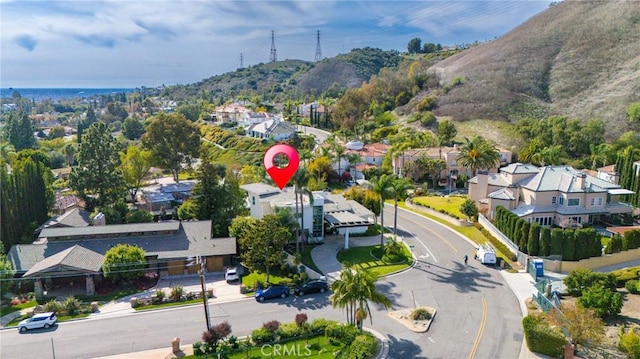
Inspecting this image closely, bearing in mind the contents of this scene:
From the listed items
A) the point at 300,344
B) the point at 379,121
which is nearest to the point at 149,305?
the point at 300,344

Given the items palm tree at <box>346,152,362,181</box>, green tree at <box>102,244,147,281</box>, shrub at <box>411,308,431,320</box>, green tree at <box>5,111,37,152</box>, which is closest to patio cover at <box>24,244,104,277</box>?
green tree at <box>102,244,147,281</box>

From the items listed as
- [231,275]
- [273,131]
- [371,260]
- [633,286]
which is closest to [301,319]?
[231,275]

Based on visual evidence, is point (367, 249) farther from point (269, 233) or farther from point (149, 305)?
point (149, 305)

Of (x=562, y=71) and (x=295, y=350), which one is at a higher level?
(x=562, y=71)

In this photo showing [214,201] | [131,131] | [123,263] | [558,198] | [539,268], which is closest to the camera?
[123,263]

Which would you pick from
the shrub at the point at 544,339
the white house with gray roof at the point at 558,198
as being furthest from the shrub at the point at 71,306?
the white house with gray roof at the point at 558,198

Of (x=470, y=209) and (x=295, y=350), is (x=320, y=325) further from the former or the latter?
(x=470, y=209)
